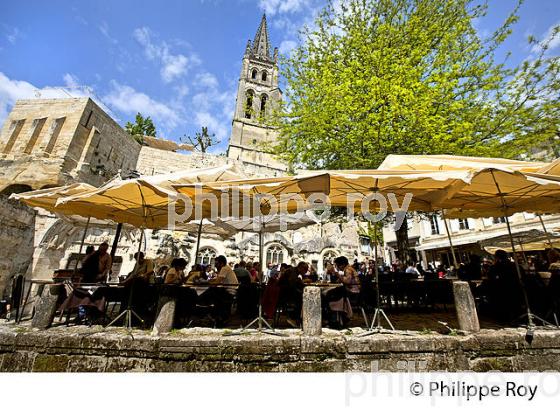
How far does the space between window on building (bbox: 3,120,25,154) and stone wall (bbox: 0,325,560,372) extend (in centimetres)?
2311

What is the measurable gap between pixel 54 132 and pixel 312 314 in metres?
24.8

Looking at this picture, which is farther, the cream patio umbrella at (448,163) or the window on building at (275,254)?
the window on building at (275,254)

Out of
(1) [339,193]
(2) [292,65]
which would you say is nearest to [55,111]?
(2) [292,65]

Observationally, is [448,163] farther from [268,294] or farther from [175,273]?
[175,273]

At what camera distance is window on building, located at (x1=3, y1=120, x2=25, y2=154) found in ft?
61.3

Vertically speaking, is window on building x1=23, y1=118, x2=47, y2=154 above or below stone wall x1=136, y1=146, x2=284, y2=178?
below

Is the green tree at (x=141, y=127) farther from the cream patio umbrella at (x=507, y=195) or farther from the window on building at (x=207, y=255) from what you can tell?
the cream patio umbrella at (x=507, y=195)

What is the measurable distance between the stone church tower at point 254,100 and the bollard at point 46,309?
3719 centimetres

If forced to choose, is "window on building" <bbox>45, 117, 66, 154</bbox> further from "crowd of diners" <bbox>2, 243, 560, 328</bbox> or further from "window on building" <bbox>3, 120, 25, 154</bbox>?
"crowd of diners" <bbox>2, 243, 560, 328</bbox>

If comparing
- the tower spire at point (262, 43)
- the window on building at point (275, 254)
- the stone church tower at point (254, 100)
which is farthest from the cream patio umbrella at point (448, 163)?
the tower spire at point (262, 43)

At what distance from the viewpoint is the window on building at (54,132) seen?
61.9 feet

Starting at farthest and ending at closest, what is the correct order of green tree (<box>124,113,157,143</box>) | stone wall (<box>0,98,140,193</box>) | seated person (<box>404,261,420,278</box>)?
green tree (<box>124,113,157,143</box>) < stone wall (<box>0,98,140,193</box>) < seated person (<box>404,261,420,278</box>)

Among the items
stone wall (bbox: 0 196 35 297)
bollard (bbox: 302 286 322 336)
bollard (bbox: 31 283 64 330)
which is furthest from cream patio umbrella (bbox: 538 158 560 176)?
stone wall (bbox: 0 196 35 297)
